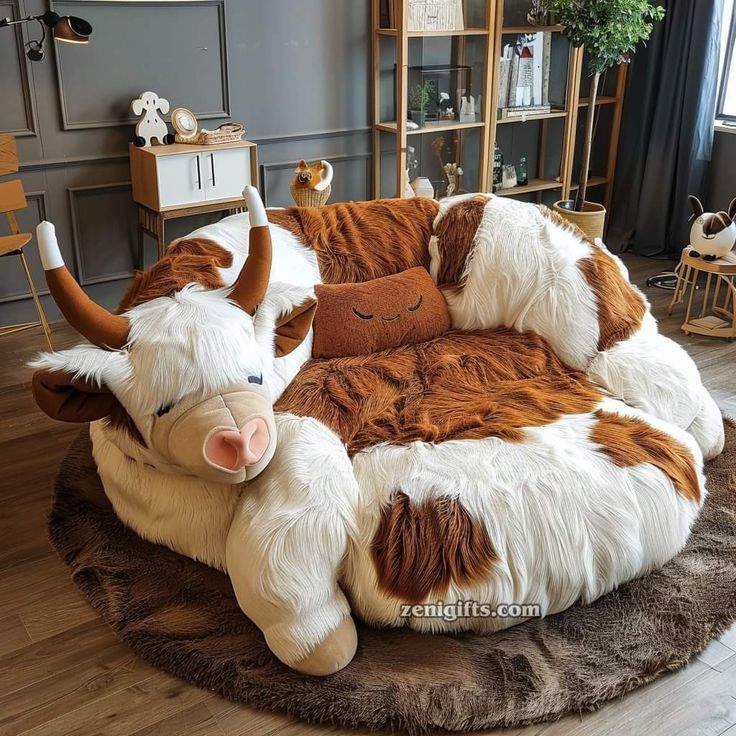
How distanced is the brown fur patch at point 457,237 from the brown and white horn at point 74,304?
3.76 feet

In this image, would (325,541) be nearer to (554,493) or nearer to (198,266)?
(554,493)

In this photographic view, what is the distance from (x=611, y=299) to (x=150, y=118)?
7.34ft

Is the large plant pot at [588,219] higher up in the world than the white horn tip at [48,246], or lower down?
lower down

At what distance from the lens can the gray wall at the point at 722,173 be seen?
4477 mm

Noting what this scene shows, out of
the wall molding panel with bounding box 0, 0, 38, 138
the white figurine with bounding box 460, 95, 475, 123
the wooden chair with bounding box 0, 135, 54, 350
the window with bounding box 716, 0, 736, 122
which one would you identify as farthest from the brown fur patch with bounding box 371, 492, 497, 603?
the window with bounding box 716, 0, 736, 122

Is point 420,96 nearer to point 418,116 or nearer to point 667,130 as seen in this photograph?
point 418,116

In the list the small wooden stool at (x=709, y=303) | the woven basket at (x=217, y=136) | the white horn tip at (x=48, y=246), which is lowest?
the small wooden stool at (x=709, y=303)

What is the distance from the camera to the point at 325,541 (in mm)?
1799

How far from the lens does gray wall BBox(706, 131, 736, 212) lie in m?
4.48

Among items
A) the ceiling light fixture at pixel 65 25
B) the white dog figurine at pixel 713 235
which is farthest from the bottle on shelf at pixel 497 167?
the ceiling light fixture at pixel 65 25

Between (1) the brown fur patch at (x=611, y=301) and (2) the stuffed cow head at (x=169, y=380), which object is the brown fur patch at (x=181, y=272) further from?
(1) the brown fur patch at (x=611, y=301)

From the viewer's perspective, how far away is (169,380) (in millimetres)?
1816

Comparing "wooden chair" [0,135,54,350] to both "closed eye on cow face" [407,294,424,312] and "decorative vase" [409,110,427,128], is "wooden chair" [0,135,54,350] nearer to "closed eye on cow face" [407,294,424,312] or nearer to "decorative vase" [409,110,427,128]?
"closed eye on cow face" [407,294,424,312]

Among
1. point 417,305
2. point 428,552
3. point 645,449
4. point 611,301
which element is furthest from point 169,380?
point 611,301
